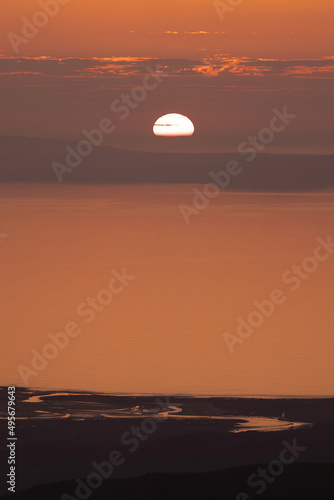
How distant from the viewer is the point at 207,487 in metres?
7.68

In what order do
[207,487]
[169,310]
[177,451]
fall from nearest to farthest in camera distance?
1. [207,487]
2. [177,451]
3. [169,310]

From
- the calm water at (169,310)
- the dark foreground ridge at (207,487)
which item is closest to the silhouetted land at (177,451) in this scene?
the dark foreground ridge at (207,487)

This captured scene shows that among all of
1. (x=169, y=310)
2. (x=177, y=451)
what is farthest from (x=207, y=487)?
(x=169, y=310)

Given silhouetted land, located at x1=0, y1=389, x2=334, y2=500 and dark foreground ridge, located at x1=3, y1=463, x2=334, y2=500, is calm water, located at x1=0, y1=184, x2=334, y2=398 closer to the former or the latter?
silhouetted land, located at x1=0, y1=389, x2=334, y2=500

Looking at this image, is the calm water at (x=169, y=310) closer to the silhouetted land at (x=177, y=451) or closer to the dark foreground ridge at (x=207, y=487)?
the silhouetted land at (x=177, y=451)

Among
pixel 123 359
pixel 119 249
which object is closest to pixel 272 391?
pixel 123 359

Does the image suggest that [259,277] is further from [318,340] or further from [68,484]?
[68,484]

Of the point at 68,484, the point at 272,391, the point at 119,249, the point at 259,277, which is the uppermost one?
the point at 119,249

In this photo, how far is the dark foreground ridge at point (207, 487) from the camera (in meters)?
7.48

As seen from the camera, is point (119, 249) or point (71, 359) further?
point (119, 249)

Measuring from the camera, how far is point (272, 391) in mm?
10484

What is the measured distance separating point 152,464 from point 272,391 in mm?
2478

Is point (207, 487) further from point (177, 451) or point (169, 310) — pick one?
point (169, 310)

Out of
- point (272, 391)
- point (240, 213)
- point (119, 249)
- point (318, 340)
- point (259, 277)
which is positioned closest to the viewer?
point (272, 391)
